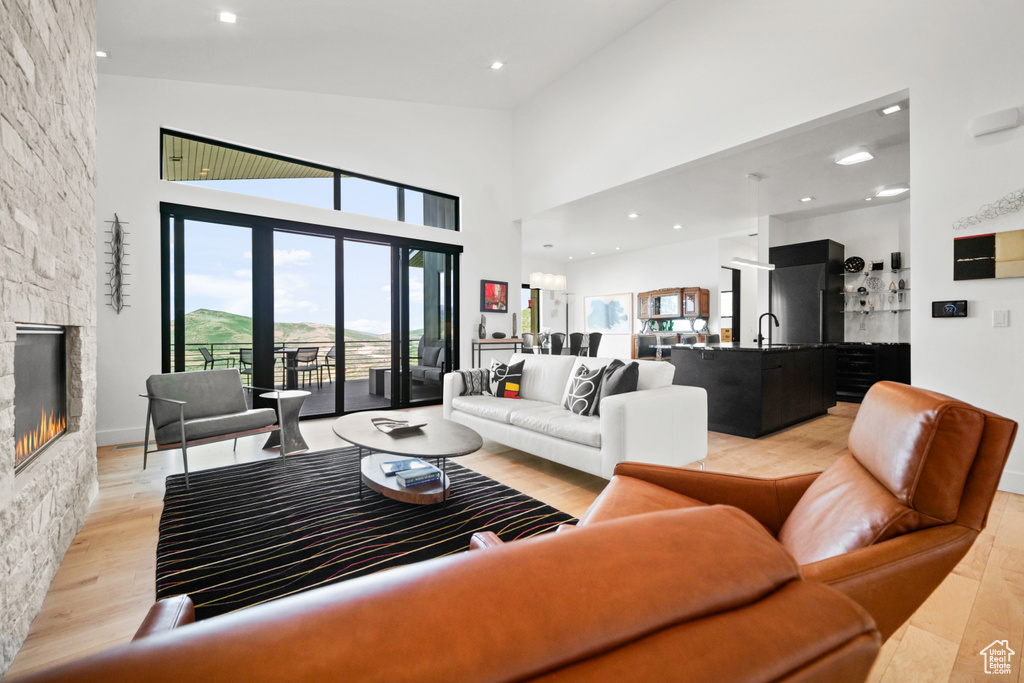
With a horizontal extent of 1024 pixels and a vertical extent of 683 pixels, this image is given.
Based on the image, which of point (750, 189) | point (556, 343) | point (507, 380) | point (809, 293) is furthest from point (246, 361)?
point (809, 293)

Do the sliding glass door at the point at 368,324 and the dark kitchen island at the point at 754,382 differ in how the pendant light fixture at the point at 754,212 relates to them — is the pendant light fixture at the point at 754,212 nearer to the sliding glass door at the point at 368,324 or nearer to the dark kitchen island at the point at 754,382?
the dark kitchen island at the point at 754,382

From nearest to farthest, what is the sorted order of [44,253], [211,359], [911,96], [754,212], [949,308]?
[44,253] < [949,308] < [911,96] < [211,359] < [754,212]

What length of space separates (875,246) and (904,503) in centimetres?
778

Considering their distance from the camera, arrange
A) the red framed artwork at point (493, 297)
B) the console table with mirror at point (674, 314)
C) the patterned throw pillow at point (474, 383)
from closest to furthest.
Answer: the patterned throw pillow at point (474, 383) < the red framed artwork at point (493, 297) < the console table with mirror at point (674, 314)

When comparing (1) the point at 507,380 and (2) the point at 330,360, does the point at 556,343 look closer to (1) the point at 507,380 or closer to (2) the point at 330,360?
(1) the point at 507,380

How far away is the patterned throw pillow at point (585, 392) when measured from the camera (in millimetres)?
3258

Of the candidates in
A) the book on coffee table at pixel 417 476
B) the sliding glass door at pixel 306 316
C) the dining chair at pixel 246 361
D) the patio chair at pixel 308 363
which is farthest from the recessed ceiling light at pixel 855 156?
the dining chair at pixel 246 361

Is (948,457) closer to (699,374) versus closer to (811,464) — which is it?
(811,464)

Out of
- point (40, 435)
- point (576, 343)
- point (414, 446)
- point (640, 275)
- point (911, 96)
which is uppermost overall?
point (911, 96)

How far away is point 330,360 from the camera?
5570 millimetres

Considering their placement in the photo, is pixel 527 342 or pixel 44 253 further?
pixel 527 342

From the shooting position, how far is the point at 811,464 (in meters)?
3.54

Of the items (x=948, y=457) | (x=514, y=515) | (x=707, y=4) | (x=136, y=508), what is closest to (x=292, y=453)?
(x=136, y=508)

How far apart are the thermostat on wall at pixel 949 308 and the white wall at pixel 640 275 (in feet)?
20.3
